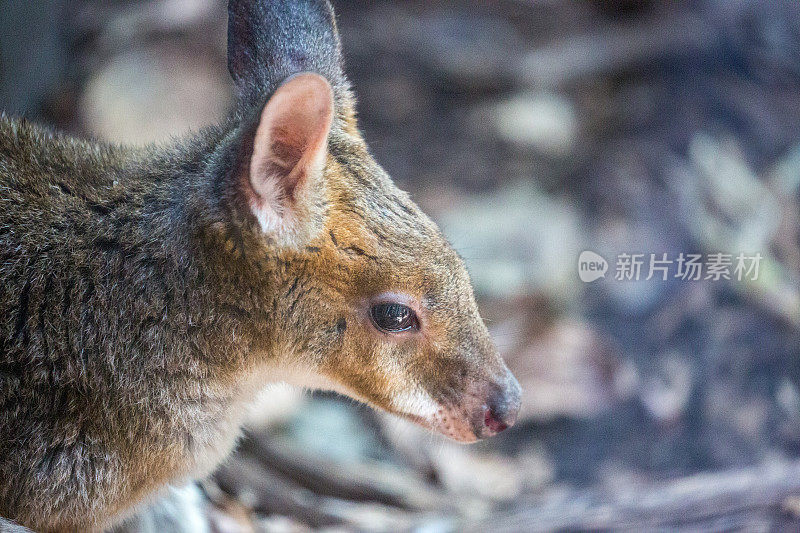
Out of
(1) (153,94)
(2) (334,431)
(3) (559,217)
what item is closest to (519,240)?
(3) (559,217)

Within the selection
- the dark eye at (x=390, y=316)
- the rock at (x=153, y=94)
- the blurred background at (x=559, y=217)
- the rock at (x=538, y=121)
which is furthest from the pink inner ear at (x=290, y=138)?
the rock at (x=538, y=121)

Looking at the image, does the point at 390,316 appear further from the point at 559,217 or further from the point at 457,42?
the point at 457,42

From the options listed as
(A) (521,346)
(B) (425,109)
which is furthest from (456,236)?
(B) (425,109)

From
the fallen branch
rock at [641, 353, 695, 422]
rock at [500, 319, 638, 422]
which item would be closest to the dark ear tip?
the fallen branch

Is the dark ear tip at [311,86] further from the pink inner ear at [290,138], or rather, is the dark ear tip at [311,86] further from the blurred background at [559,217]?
the blurred background at [559,217]

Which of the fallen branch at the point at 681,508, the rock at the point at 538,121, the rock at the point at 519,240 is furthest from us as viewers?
the rock at the point at 538,121

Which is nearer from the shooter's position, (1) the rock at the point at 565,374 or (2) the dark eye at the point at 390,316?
(2) the dark eye at the point at 390,316

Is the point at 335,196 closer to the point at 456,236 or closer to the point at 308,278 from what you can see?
the point at 308,278

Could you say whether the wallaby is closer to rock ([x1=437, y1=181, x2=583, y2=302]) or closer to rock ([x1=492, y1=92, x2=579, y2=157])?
rock ([x1=437, y1=181, x2=583, y2=302])
